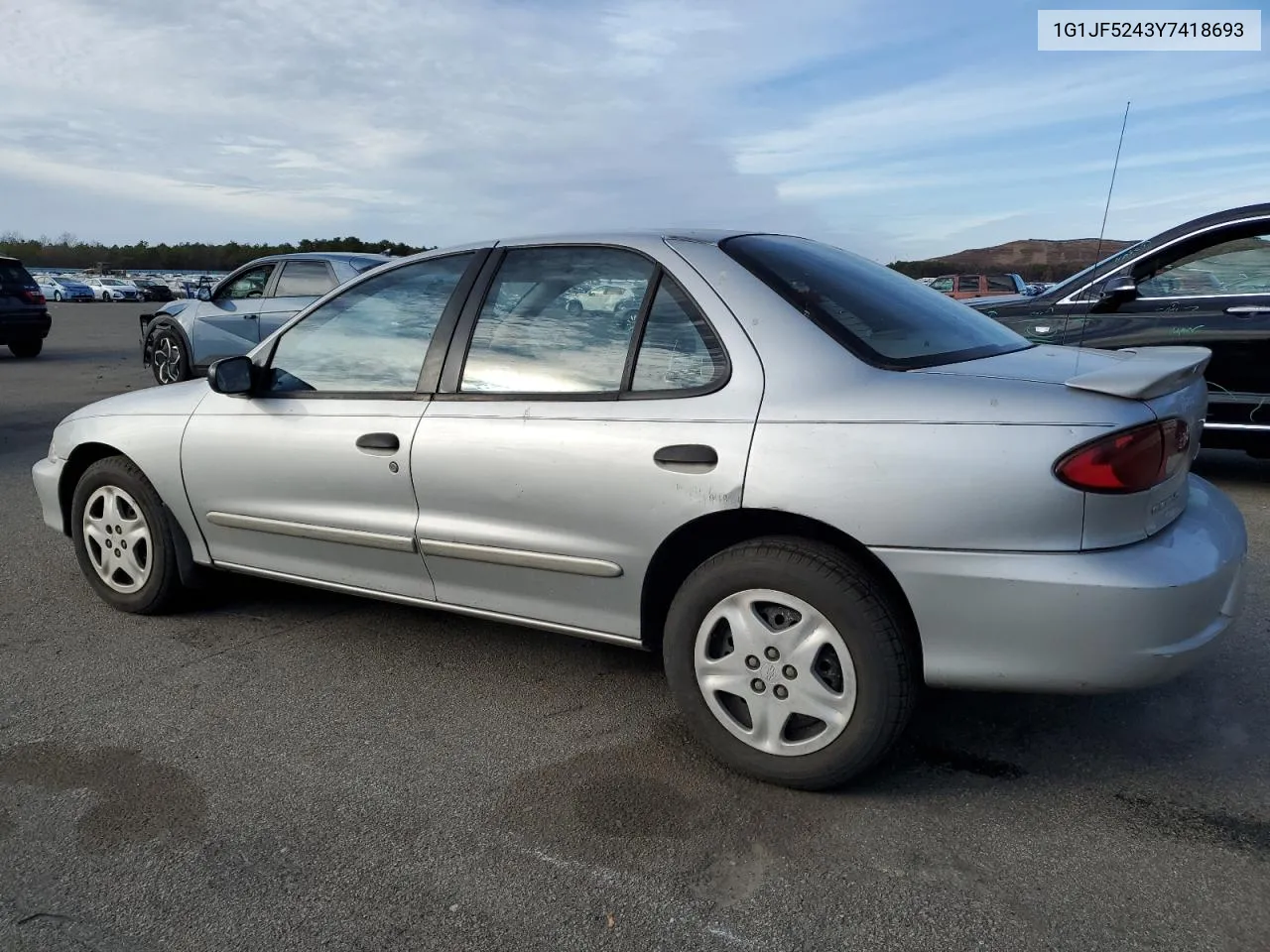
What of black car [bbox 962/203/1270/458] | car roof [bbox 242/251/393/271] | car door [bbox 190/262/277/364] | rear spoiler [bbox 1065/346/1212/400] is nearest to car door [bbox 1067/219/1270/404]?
black car [bbox 962/203/1270/458]

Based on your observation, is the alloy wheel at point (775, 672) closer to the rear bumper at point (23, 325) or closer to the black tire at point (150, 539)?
the black tire at point (150, 539)

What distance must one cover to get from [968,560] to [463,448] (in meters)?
1.56

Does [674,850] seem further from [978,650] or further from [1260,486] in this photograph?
[1260,486]

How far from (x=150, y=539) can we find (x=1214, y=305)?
19.4ft

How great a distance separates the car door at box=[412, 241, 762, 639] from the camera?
2.81 meters

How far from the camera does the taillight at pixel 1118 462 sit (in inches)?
93.1

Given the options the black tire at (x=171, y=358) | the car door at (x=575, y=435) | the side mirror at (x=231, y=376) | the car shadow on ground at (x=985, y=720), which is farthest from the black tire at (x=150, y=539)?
the black tire at (x=171, y=358)

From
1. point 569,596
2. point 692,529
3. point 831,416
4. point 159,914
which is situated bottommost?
point 159,914

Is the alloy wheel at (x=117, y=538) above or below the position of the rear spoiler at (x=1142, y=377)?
below

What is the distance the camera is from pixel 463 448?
10.5ft

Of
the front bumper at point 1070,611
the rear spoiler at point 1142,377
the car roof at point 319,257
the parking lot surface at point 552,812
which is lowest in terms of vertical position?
the parking lot surface at point 552,812

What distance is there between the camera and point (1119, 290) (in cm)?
574

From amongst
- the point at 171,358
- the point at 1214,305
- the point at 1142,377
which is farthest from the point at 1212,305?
the point at 171,358

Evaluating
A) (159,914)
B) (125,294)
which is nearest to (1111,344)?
(159,914)
